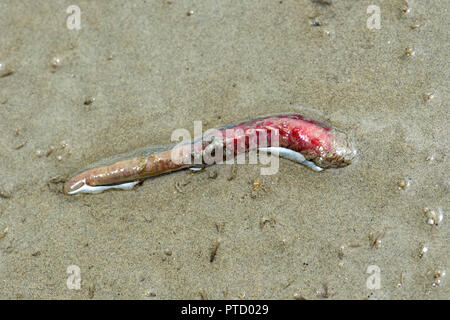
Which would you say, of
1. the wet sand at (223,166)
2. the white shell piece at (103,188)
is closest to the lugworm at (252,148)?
the white shell piece at (103,188)

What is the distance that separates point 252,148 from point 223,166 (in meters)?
0.36

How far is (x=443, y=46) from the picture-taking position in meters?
4.23

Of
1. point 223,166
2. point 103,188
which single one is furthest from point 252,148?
point 103,188

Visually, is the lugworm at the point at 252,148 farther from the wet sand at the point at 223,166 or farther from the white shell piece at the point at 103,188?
the wet sand at the point at 223,166

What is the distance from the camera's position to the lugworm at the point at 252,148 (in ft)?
13.1

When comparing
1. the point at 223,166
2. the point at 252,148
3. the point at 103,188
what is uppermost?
the point at 252,148

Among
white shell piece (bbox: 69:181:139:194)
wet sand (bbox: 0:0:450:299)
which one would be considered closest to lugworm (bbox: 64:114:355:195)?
white shell piece (bbox: 69:181:139:194)

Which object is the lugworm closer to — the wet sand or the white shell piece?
the white shell piece

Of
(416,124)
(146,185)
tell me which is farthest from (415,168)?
(146,185)

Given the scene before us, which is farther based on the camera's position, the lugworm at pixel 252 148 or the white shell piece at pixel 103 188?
the white shell piece at pixel 103 188

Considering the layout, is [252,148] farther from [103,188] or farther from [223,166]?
[103,188]

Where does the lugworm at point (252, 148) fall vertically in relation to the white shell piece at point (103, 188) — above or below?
above

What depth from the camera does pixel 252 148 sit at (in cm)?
412

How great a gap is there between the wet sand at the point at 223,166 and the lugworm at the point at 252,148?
0.49 ft
